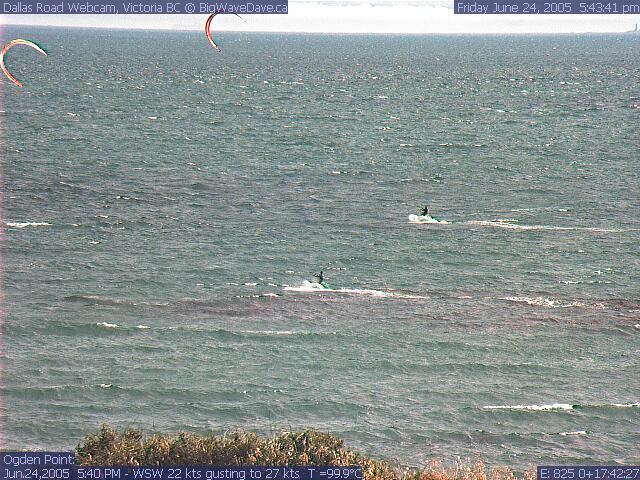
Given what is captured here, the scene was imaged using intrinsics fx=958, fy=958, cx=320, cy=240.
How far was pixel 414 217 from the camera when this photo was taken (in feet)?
229

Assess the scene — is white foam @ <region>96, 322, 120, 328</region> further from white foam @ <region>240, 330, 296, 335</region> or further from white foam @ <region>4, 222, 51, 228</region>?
white foam @ <region>4, 222, 51, 228</region>

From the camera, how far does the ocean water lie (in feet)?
125

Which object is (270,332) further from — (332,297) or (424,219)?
(424,219)

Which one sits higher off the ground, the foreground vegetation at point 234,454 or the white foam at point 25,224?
the foreground vegetation at point 234,454

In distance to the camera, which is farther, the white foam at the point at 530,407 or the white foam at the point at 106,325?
the white foam at the point at 106,325

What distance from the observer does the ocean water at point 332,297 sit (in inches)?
1506

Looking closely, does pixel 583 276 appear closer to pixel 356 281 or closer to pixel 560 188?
pixel 356 281

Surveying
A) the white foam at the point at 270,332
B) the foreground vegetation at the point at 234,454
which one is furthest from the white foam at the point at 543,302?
the foreground vegetation at the point at 234,454

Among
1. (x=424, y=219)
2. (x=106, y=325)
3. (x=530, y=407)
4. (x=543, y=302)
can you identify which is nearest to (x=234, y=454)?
(x=530, y=407)

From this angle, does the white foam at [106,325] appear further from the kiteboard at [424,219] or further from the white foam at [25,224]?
the kiteboard at [424,219]

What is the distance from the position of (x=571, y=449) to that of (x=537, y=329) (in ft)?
38.9

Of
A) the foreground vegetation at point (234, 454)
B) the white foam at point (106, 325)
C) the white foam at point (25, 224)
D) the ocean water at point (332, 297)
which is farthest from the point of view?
the white foam at point (25, 224)

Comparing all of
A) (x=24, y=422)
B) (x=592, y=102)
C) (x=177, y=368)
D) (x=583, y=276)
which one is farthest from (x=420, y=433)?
(x=592, y=102)

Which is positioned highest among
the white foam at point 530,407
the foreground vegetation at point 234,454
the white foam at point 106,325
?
the foreground vegetation at point 234,454
